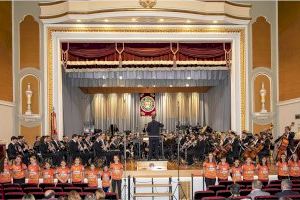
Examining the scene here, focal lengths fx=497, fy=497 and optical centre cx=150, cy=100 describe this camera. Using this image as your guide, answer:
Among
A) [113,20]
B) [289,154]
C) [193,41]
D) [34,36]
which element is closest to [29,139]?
[34,36]

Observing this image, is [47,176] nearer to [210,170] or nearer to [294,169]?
[210,170]

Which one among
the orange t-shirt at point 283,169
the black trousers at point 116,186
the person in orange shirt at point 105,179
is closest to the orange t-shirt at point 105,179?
the person in orange shirt at point 105,179

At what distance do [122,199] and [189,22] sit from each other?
966 centimetres

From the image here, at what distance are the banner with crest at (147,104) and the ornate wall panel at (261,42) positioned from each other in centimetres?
1345

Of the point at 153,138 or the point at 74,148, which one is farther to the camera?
the point at 153,138

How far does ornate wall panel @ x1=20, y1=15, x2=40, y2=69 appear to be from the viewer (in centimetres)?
2309

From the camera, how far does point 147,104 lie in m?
36.2

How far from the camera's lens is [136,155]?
2491 cm

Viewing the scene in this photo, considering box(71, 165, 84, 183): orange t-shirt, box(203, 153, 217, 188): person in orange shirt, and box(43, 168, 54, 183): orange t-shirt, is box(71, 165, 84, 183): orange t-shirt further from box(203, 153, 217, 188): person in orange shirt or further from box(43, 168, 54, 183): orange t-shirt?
box(203, 153, 217, 188): person in orange shirt

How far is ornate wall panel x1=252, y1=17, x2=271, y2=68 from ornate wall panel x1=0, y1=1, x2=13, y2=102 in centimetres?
1138

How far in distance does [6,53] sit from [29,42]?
141 cm

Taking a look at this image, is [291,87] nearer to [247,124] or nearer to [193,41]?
[247,124]

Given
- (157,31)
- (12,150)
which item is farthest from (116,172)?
(157,31)

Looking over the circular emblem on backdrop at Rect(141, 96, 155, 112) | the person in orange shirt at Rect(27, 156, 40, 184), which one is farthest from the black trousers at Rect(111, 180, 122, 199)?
the circular emblem on backdrop at Rect(141, 96, 155, 112)
